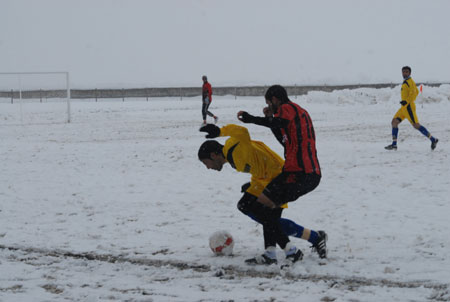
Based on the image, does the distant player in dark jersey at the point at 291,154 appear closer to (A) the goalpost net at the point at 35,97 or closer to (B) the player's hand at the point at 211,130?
(B) the player's hand at the point at 211,130

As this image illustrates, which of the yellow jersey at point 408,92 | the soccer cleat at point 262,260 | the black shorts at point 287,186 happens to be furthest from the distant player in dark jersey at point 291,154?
the yellow jersey at point 408,92

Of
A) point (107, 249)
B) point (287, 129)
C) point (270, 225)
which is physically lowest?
point (107, 249)

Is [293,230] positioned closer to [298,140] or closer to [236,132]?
[298,140]

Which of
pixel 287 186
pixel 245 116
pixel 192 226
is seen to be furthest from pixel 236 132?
pixel 192 226

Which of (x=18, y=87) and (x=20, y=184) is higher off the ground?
(x=18, y=87)

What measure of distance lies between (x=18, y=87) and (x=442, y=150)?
18991mm

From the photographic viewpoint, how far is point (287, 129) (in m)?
4.87

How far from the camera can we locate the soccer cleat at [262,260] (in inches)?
202

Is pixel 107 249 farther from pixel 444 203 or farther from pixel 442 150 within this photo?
pixel 442 150

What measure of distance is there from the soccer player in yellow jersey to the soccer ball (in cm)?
35

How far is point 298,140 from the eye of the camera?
16.0ft

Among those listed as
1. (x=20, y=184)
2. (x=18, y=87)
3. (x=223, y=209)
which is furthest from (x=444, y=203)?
(x=18, y=87)

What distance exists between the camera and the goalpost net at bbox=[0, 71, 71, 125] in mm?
23781

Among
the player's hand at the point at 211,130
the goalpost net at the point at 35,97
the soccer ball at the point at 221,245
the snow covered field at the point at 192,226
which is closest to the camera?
the snow covered field at the point at 192,226
